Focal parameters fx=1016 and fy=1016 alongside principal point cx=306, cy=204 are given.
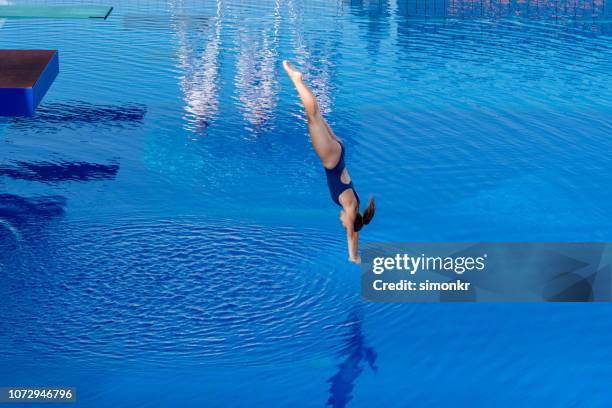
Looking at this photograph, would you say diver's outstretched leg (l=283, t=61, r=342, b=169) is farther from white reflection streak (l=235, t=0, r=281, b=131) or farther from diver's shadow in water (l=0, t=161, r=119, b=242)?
white reflection streak (l=235, t=0, r=281, b=131)

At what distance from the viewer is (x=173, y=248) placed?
81.3 ft

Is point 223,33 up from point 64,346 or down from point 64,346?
up

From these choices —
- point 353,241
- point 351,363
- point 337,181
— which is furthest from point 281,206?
point 337,181

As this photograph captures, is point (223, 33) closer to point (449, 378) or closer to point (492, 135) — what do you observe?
point (492, 135)

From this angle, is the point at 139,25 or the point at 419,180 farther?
the point at 139,25

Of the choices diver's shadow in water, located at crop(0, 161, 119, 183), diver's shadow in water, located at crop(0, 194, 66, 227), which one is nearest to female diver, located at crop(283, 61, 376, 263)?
diver's shadow in water, located at crop(0, 194, 66, 227)

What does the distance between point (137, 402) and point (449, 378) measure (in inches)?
239

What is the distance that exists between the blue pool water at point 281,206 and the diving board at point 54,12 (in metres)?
0.97

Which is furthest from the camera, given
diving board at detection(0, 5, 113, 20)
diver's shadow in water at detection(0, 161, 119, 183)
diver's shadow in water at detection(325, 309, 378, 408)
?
diving board at detection(0, 5, 113, 20)

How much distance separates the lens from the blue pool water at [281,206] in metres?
20.1

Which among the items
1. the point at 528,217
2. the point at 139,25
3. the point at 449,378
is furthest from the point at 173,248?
the point at 139,25
